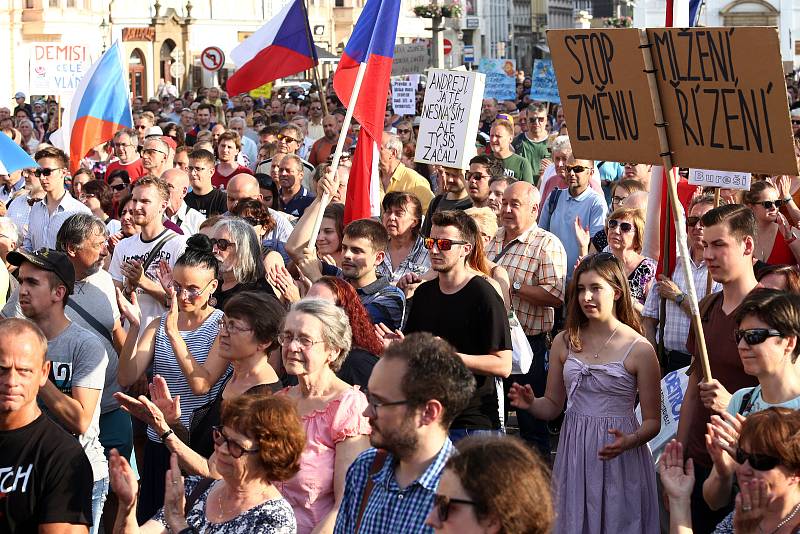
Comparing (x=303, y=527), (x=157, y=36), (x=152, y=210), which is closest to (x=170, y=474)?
(x=303, y=527)

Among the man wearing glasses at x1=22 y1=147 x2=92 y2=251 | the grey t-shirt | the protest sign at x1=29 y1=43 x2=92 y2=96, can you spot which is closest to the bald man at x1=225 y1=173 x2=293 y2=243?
the man wearing glasses at x1=22 y1=147 x2=92 y2=251

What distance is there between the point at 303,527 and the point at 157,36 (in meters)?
55.0

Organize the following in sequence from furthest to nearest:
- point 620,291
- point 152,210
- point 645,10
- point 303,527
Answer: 1. point 645,10
2. point 152,210
3. point 620,291
4. point 303,527

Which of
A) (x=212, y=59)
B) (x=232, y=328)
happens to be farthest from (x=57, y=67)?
(x=232, y=328)

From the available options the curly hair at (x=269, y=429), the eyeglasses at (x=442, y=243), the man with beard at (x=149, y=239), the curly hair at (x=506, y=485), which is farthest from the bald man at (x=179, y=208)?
the curly hair at (x=506, y=485)

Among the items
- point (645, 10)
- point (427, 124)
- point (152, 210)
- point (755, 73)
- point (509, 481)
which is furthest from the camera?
point (645, 10)

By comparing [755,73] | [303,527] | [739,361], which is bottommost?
[303,527]

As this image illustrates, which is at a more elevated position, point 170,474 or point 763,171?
point 763,171

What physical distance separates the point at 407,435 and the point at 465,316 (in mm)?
2199

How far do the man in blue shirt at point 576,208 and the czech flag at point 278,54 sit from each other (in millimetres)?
3324

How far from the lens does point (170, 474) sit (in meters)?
4.21

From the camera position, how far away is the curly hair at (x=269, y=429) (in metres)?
4.02

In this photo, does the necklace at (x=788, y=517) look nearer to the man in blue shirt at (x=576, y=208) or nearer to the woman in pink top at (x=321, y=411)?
the woman in pink top at (x=321, y=411)

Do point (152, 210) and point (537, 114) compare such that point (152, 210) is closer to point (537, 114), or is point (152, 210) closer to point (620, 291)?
point (620, 291)
